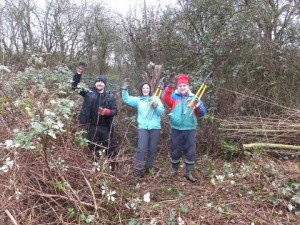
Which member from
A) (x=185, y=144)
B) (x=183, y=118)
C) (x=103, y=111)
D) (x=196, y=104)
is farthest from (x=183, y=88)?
(x=103, y=111)

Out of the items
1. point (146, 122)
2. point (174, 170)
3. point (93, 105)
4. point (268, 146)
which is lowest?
point (174, 170)

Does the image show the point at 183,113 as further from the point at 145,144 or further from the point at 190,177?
the point at 190,177

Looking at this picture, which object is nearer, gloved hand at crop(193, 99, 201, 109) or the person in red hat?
gloved hand at crop(193, 99, 201, 109)

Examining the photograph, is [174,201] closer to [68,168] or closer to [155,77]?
[68,168]

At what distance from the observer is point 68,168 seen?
3.42 meters

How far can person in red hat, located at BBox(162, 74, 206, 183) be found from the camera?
483 cm

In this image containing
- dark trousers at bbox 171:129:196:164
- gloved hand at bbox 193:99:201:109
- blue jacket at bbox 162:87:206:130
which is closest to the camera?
gloved hand at bbox 193:99:201:109

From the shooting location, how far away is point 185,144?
4992 mm

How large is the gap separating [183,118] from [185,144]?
17.0 inches

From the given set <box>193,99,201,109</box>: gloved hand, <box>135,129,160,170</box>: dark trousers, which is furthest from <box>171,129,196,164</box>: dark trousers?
<box>193,99,201,109</box>: gloved hand

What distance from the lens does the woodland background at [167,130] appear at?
123 inches

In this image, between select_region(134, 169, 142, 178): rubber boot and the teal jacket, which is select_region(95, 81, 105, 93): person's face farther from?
select_region(134, 169, 142, 178): rubber boot

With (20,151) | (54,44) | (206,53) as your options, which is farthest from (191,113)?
(54,44)

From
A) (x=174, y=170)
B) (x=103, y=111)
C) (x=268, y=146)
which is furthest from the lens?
(x=268, y=146)
